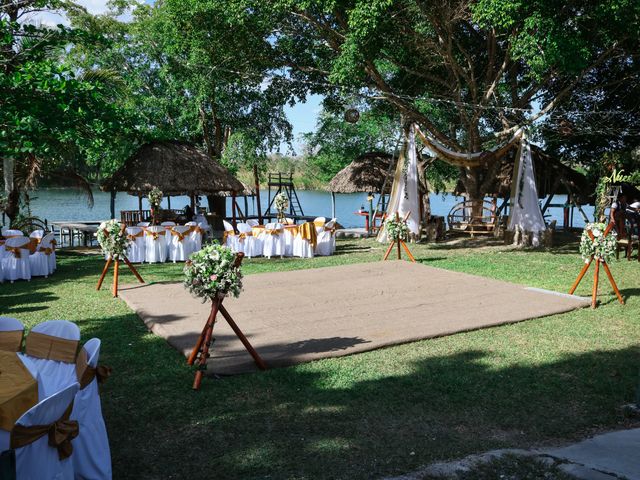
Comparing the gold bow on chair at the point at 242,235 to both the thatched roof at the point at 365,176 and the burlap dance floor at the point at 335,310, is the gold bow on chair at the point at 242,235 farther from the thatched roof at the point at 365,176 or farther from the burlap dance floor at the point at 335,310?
the thatched roof at the point at 365,176

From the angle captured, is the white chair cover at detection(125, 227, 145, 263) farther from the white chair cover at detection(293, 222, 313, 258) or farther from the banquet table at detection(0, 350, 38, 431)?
the banquet table at detection(0, 350, 38, 431)

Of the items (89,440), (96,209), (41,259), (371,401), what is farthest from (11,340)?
(96,209)

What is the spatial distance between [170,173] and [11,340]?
44.7 ft

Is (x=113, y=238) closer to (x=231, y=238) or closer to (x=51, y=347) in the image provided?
(x=231, y=238)

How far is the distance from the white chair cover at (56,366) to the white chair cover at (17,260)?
866 cm

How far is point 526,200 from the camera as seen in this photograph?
17.0 meters

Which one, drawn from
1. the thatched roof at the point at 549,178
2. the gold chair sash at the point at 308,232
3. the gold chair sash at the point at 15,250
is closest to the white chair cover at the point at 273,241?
the gold chair sash at the point at 308,232

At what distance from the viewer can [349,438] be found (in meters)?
4.50

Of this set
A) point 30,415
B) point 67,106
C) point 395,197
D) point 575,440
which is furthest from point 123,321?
point 395,197

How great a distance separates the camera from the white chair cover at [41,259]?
1230 centimetres

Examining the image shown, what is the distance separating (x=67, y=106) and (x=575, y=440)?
699cm

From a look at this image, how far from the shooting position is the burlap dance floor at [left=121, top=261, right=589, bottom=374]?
691cm

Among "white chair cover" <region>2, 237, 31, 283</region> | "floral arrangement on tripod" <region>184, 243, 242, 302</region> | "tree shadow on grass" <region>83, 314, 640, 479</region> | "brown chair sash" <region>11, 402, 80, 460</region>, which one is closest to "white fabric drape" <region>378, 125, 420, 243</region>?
"white chair cover" <region>2, 237, 31, 283</region>

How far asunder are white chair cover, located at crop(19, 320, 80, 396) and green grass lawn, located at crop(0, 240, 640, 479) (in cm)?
80
